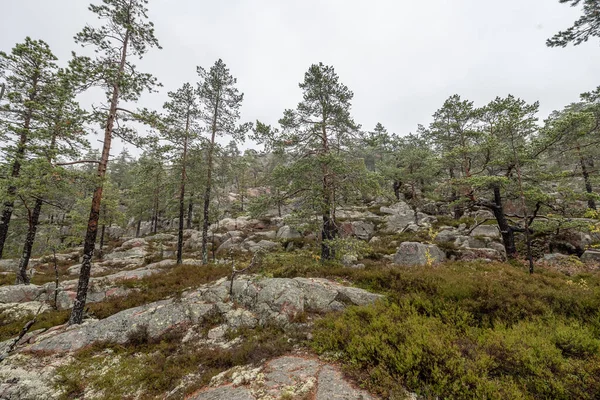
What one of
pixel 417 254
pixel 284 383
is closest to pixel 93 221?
pixel 284 383

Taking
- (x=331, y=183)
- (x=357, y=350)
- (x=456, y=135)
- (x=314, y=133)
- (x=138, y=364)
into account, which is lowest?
(x=138, y=364)

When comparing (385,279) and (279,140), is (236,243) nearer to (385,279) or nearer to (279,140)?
(279,140)

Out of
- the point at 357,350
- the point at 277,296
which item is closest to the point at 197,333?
the point at 277,296

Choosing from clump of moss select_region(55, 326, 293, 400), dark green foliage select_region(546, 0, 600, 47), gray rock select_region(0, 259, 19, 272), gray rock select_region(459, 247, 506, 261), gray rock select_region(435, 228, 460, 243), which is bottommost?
gray rock select_region(0, 259, 19, 272)

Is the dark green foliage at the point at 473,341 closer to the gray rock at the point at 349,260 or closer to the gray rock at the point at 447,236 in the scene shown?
the gray rock at the point at 349,260

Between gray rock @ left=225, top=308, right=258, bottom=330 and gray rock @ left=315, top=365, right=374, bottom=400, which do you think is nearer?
gray rock @ left=315, top=365, right=374, bottom=400

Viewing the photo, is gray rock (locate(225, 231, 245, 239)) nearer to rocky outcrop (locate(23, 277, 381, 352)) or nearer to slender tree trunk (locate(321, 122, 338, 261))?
slender tree trunk (locate(321, 122, 338, 261))

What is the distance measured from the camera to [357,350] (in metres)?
5.34

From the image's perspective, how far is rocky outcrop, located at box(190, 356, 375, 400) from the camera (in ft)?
14.2

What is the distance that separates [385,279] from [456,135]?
17.8 meters

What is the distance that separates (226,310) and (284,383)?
4.79 meters

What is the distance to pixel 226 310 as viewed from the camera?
8.75m

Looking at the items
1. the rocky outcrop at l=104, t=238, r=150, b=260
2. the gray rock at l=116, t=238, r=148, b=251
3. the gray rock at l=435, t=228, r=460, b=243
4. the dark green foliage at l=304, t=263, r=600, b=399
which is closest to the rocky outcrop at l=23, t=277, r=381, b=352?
the dark green foliage at l=304, t=263, r=600, b=399

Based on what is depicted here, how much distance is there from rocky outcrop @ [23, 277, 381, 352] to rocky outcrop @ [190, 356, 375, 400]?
235 centimetres
